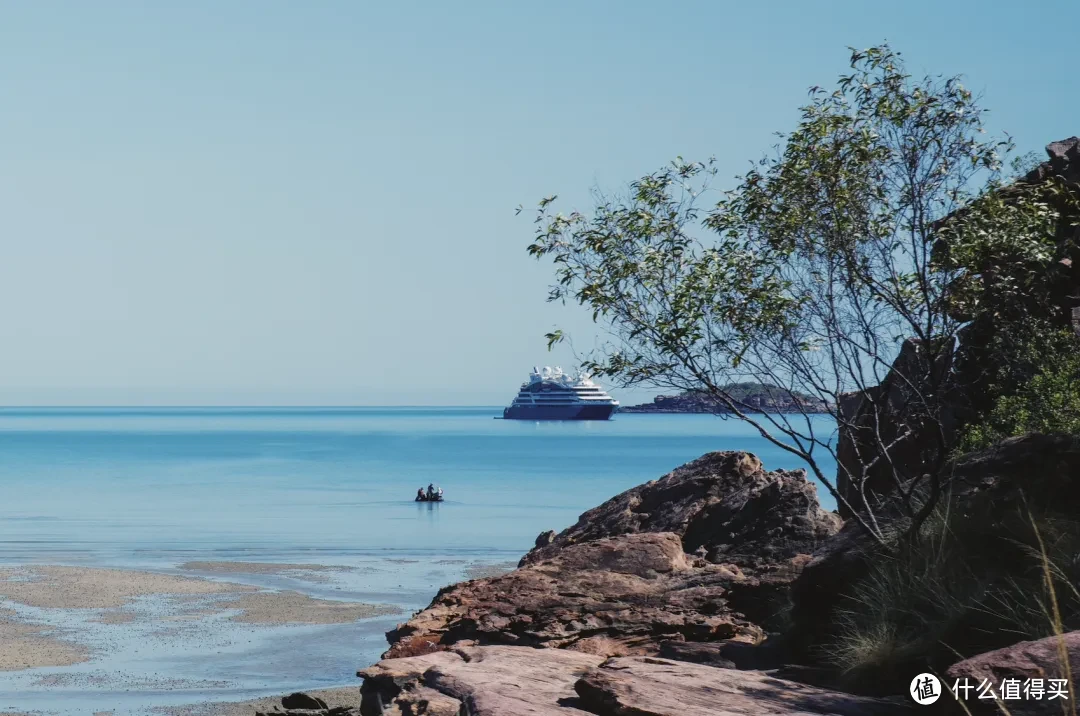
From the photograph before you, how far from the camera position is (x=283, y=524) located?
55.9m

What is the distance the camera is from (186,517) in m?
60.1

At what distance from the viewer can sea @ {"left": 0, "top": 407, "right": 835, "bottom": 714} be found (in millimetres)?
21562

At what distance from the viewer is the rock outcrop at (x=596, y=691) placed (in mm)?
9148

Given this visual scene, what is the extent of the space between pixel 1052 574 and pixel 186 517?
55346 mm

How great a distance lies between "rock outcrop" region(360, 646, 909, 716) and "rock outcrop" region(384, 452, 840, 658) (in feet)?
6.76

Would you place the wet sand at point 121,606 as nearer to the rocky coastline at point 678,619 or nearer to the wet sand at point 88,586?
the wet sand at point 88,586

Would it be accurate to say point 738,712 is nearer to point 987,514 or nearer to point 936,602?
point 936,602

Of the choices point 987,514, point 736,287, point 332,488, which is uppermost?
point 736,287

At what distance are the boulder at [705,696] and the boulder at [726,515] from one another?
18.9 ft

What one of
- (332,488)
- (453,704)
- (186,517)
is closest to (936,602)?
(453,704)

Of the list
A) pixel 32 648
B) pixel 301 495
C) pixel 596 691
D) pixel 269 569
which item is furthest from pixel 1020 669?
pixel 301 495

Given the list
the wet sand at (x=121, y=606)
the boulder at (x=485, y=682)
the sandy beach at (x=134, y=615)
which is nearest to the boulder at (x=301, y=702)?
the sandy beach at (x=134, y=615)

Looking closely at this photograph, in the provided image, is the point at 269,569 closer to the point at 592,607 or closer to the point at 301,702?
the point at 301,702

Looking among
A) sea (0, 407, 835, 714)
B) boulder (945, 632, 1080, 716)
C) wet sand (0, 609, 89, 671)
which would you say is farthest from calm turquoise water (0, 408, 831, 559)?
boulder (945, 632, 1080, 716)
